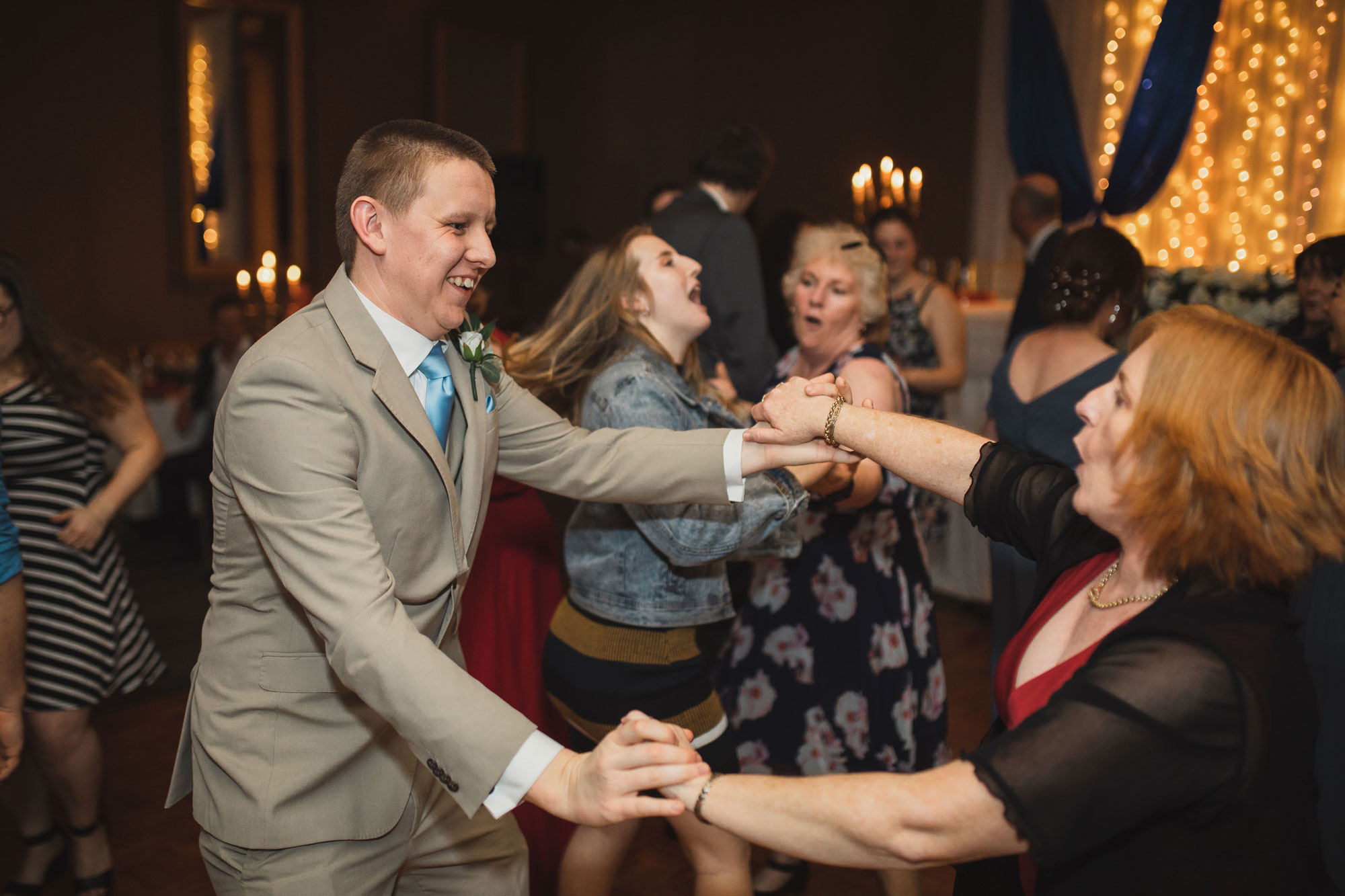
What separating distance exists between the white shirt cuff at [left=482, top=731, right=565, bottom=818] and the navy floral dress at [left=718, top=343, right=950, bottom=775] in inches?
53.4

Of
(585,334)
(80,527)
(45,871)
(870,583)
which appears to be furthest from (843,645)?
(45,871)

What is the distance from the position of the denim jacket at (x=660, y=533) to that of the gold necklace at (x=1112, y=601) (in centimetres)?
68

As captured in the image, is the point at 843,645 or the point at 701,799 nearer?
the point at 701,799

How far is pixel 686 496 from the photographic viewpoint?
185 centimetres

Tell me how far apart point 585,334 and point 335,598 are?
1.00m

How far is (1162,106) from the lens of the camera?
24.7 ft

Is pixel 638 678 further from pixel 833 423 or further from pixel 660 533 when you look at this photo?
pixel 833 423

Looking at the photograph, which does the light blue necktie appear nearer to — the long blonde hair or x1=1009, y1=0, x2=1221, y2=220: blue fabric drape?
the long blonde hair

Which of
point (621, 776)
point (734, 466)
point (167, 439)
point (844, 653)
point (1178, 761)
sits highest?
point (734, 466)

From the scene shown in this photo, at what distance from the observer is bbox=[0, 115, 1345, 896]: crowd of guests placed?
1.13 meters

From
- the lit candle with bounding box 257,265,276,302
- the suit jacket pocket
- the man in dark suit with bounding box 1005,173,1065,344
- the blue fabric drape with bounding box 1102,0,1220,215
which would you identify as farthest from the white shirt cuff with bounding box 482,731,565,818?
the blue fabric drape with bounding box 1102,0,1220,215

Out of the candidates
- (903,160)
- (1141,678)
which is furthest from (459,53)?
(1141,678)

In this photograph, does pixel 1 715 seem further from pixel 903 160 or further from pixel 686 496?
pixel 903 160

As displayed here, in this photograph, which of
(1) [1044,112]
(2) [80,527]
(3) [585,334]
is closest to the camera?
(3) [585,334]
